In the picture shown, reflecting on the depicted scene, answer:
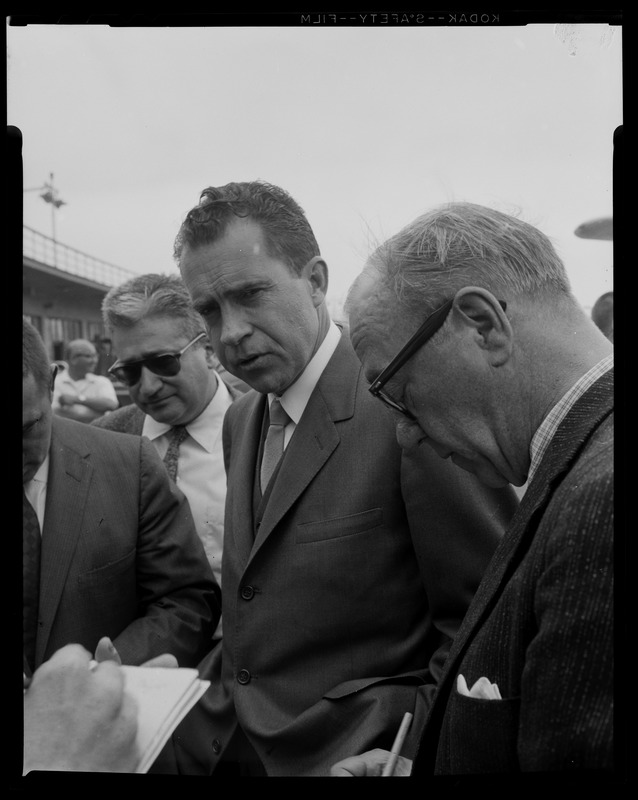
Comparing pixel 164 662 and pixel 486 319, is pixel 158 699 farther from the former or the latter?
pixel 486 319

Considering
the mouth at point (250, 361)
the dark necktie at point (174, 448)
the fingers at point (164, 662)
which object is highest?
the mouth at point (250, 361)

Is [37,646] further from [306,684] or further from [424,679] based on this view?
[424,679]

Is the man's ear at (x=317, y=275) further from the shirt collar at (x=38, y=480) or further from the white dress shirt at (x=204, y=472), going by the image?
the shirt collar at (x=38, y=480)

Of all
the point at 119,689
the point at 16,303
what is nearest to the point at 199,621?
the point at 119,689

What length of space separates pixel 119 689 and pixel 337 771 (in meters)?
0.52

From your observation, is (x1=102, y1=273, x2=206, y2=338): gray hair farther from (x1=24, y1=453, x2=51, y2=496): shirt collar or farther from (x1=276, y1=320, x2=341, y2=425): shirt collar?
(x1=24, y1=453, x2=51, y2=496): shirt collar

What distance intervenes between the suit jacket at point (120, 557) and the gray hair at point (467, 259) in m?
0.81

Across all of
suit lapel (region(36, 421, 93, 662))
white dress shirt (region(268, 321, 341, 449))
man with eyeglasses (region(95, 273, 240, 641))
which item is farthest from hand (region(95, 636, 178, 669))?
white dress shirt (region(268, 321, 341, 449))

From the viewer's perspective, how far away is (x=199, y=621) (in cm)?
189

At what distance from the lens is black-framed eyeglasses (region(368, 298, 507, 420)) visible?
1470 mm

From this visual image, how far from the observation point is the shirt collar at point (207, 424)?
6.58 ft

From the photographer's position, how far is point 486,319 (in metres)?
1.45

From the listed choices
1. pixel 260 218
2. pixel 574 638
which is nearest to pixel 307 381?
pixel 260 218

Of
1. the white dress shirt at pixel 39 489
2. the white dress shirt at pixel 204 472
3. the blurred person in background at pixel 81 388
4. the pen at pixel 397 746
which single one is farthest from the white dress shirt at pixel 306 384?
the pen at pixel 397 746
